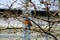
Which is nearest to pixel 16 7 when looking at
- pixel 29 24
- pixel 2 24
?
pixel 29 24

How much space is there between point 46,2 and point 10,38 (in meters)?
1.42

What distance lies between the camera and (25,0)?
203 cm

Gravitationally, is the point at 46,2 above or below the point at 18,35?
above

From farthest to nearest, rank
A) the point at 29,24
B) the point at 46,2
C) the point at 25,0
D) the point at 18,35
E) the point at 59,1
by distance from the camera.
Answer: the point at 18,35
the point at 59,1
the point at 29,24
the point at 25,0
the point at 46,2

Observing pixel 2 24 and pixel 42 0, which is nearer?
pixel 42 0

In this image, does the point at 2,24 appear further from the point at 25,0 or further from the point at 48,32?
the point at 48,32

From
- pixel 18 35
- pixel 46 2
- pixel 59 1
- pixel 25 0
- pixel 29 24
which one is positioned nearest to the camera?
pixel 46 2

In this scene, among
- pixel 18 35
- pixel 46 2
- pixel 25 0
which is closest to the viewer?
pixel 46 2

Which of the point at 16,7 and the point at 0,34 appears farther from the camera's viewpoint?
the point at 0,34

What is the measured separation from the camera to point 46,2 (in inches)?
71.2

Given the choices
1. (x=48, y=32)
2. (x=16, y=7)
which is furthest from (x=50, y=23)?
(x=16, y=7)

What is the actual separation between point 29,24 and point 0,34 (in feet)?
3.55

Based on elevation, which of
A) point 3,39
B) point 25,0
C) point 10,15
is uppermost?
point 25,0

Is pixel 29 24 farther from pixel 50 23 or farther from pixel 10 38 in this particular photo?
pixel 10 38
